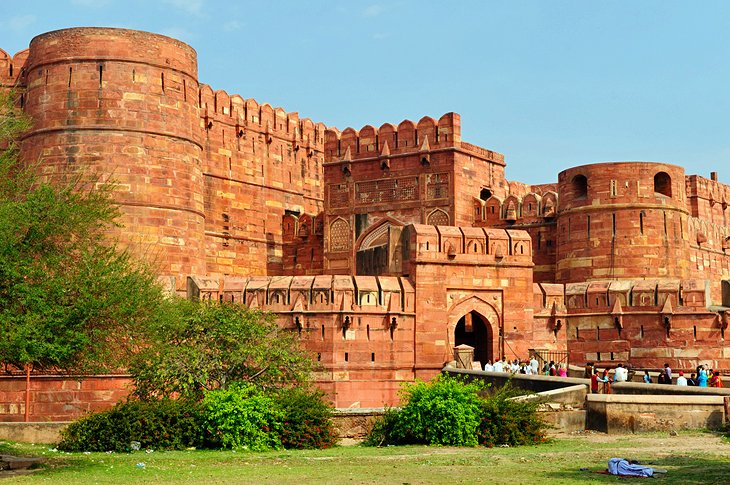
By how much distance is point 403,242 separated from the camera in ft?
86.1

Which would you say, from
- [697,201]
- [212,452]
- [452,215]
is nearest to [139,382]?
[212,452]

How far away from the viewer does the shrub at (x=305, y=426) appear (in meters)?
14.8

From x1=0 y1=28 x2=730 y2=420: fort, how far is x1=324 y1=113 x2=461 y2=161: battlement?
0.21ft

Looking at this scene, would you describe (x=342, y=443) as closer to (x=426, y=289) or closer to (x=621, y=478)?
(x=621, y=478)

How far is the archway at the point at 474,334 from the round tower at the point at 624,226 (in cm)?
356

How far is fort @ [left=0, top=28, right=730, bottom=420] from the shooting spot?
81.7ft

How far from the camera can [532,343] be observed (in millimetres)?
26562

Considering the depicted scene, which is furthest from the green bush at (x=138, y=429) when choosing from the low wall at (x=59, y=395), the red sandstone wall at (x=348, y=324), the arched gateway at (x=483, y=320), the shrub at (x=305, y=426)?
the arched gateway at (x=483, y=320)

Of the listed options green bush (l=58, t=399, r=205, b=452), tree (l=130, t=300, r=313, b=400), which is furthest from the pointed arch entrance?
green bush (l=58, t=399, r=205, b=452)

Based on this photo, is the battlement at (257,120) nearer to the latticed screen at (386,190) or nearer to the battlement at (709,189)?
the latticed screen at (386,190)

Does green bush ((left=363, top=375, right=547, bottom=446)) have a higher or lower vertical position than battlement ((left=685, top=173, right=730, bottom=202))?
lower

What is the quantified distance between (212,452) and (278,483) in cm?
360

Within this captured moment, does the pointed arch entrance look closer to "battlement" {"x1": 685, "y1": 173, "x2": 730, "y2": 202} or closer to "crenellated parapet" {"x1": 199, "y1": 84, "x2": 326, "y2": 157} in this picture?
"crenellated parapet" {"x1": 199, "y1": 84, "x2": 326, "y2": 157}

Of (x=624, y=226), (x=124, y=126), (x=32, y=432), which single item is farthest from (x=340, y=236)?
(x=32, y=432)
